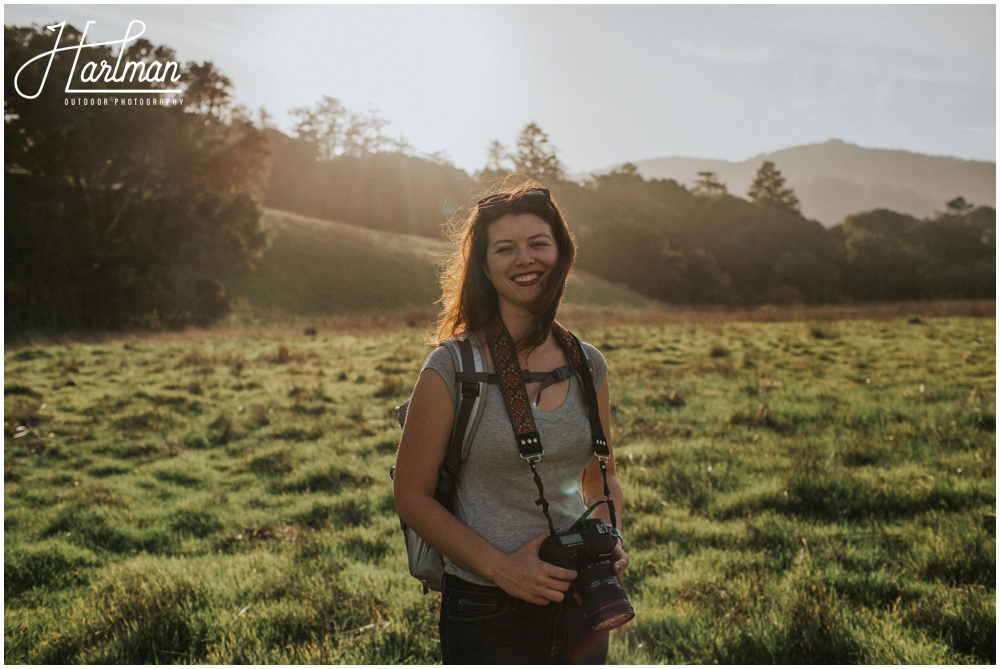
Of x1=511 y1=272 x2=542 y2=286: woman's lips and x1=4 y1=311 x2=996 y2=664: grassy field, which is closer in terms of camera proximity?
x1=511 y1=272 x2=542 y2=286: woman's lips

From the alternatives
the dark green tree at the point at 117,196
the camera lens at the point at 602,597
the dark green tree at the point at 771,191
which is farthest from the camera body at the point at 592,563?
the dark green tree at the point at 771,191

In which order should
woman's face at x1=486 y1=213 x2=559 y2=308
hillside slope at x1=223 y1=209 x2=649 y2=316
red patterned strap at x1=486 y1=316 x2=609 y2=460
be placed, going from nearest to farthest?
red patterned strap at x1=486 y1=316 x2=609 y2=460
woman's face at x1=486 y1=213 x2=559 y2=308
hillside slope at x1=223 y1=209 x2=649 y2=316

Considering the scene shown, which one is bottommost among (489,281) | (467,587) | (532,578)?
(467,587)

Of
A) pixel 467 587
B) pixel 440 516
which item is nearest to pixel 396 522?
pixel 467 587

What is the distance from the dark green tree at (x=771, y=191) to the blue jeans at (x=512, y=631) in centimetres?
8329

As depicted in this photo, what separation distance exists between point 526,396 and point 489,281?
581 millimetres

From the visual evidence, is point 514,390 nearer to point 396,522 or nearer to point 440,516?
point 440,516

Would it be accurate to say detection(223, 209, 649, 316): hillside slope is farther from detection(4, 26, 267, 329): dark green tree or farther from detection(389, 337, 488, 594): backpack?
detection(389, 337, 488, 594): backpack

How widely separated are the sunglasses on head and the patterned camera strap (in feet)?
1.46

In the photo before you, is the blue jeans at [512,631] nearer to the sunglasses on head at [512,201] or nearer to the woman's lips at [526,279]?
the woman's lips at [526,279]

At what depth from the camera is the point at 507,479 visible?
2.31 m

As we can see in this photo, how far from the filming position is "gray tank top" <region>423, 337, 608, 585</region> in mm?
2242

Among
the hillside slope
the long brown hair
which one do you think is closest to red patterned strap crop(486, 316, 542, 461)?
the long brown hair

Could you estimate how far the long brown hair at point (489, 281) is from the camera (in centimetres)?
250
